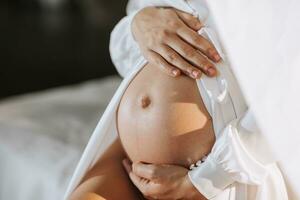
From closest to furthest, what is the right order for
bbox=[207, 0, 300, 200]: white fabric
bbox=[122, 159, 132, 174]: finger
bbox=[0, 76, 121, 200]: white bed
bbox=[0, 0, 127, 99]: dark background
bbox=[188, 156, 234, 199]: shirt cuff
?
bbox=[207, 0, 300, 200]: white fabric < bbox=[188, 156, 234, 199]: shirt cuff < bbox=[122, 159, 132, 174]: finger < bbox=[0, 76, 121, 200]: white bed < bbox=[0, 0, 127, 99]: dark background

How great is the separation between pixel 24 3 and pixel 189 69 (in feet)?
6.70

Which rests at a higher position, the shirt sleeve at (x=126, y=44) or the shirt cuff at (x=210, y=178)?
the shirt sleeve at (x=126, y=44)

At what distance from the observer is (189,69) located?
2.35 feet

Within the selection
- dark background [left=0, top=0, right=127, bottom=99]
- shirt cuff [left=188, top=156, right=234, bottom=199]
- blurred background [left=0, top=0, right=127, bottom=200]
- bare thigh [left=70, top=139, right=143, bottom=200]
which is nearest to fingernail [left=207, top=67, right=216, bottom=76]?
shirt cuff [left=188, top=156, right=234, bottom=199]

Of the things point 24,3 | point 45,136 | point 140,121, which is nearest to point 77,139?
point 45,136

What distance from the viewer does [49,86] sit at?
2.11m

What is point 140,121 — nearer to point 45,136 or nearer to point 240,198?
point 240,198

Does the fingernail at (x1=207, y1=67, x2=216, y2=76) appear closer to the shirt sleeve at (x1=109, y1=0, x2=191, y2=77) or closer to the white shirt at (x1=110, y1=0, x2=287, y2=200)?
the white shirt at (x1=110, y1=0, x2=287, y2=200)

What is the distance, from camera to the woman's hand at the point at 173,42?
2.36ft

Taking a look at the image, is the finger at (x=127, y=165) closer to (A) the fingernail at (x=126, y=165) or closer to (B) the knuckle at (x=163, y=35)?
(A) the fingernail at (x=126, y=165)

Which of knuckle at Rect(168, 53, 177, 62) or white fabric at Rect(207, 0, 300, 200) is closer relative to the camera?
white fabric at Rect(207, 0, 300, 200)

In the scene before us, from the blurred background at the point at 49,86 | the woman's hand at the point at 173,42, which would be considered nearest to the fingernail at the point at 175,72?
the woman's hand at the point at 173,42

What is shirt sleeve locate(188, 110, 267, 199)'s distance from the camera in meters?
0.66

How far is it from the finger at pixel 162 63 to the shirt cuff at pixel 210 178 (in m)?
0.12
